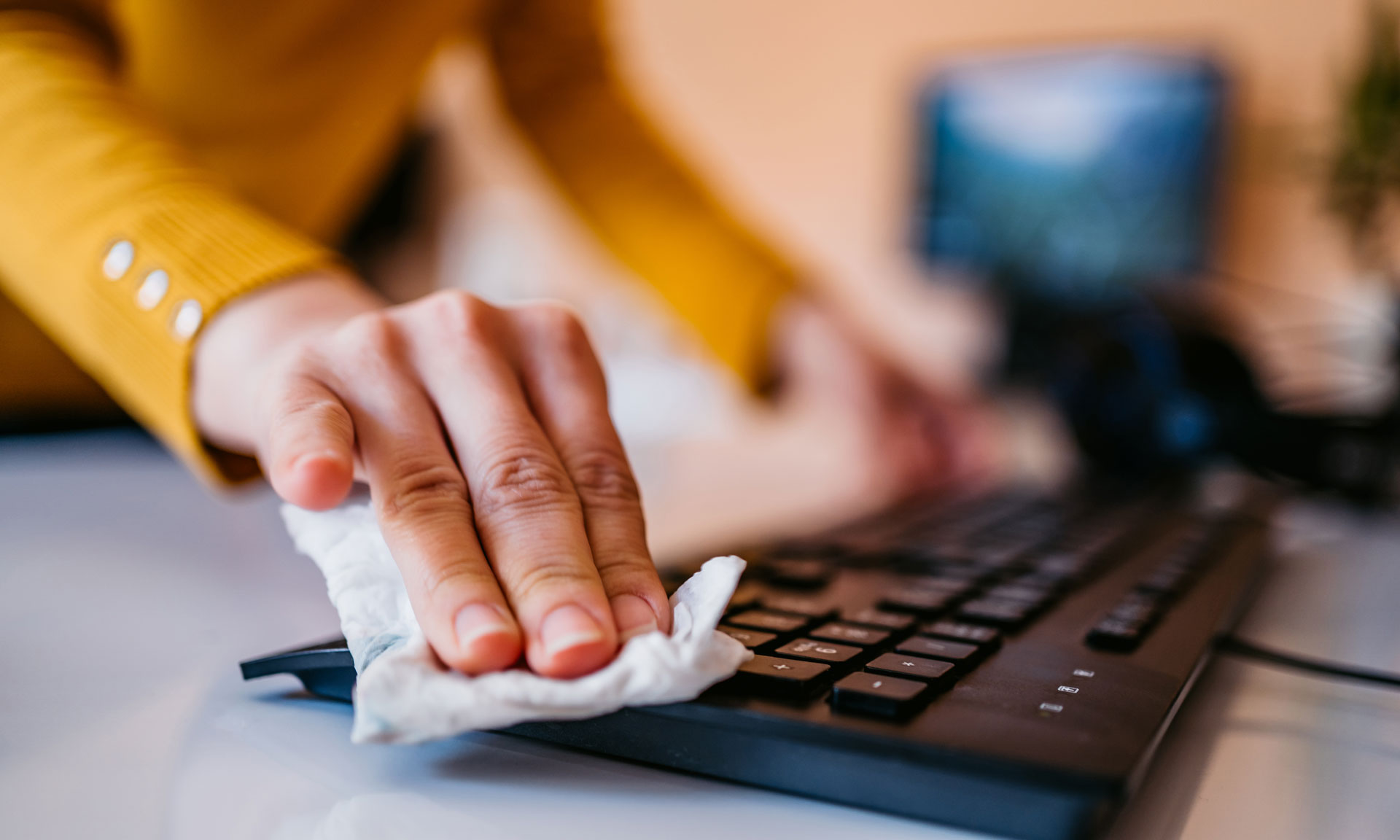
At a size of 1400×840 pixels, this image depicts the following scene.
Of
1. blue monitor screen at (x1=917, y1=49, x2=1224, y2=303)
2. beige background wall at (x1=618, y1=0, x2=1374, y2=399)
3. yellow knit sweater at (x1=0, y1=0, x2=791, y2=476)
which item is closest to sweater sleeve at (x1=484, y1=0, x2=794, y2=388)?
yellow knit sweater at (x1=0, y1=0, x2=791, y2=476)

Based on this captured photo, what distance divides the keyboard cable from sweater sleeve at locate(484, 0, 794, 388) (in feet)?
1.74

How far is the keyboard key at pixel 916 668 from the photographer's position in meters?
0.28

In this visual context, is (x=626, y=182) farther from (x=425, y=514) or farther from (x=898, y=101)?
(x=898, y=101)

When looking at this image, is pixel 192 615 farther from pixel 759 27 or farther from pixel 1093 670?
pixel 759 27

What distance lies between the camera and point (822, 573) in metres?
0.42

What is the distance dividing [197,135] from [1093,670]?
73cm

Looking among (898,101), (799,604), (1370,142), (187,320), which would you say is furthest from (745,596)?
(898,101)

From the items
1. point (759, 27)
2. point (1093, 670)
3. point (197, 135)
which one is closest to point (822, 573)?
point (1093, 670)

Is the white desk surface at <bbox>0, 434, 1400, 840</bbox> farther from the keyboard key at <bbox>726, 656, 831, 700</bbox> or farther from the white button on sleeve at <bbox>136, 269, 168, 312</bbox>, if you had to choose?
the white button on sleeve at <bbox>136, 269, 168, 312</bbox>

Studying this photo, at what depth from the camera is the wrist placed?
37 centimetres

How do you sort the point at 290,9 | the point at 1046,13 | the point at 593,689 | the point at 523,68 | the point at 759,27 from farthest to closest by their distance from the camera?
the point at 759,27
the point at 1046,13
the point at 523,68
the point at 290,9
the point at 593,689

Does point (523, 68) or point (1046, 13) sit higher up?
point (1046, 13)

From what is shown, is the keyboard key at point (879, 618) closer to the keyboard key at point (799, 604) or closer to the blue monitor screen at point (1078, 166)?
the keyboard key at point (799, 604)

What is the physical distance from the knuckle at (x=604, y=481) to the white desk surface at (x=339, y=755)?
0.28 feet
